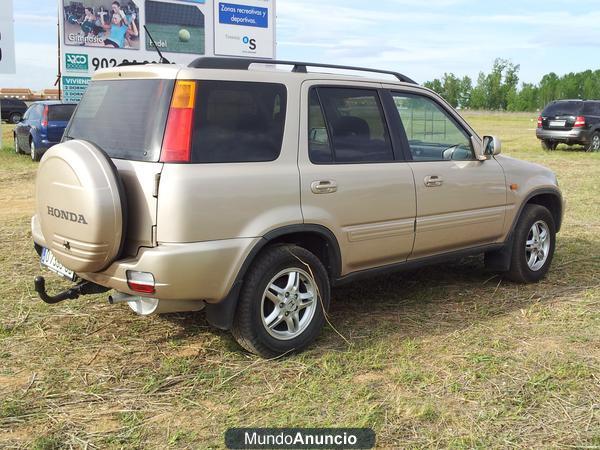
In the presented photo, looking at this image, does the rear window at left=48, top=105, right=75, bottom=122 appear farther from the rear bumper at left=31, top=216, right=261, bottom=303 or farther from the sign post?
the rear bumper at left=31, top=216, right=261, bottom=303

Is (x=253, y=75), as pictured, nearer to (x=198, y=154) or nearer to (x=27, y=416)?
(x=198, y=154)

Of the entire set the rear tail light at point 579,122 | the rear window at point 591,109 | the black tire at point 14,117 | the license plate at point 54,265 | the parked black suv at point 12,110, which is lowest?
the license plate at point 54,265

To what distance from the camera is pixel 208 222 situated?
363 centimetres

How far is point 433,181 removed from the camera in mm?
4883

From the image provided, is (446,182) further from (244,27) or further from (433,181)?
(244,27)

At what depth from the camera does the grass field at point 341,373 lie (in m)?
3.31

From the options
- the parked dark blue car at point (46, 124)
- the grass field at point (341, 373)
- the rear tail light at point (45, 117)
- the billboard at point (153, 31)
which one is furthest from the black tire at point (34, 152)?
the grass field at point (341, 373)

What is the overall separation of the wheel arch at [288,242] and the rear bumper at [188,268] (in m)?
0.04

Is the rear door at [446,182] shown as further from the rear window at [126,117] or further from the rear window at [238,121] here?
the rear window at [126,117]

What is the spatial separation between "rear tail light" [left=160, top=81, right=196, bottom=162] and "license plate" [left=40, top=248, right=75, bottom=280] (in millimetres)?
Result: 1123

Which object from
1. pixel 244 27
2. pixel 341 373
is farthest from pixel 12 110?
pixel 341 373

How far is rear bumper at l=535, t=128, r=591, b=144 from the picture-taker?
65.0 feet

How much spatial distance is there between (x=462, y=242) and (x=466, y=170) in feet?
1.95

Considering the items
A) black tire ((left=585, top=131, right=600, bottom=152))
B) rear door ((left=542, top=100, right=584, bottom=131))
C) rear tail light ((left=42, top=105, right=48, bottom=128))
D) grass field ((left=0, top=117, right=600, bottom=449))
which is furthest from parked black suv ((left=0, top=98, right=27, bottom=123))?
grass field ((left=0, top=117, right=600, bottom=449))
